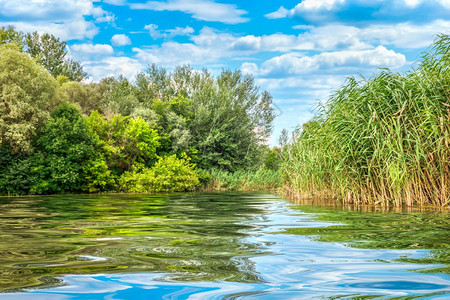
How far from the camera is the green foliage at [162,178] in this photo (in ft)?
87.6

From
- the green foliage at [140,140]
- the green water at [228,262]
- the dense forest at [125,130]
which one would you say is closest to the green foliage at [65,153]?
the dense forest at [125,130]

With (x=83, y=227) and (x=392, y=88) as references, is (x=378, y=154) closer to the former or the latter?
(x=392, y=88)

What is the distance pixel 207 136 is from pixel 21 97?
14.0 metres

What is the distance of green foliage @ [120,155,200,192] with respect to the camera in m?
26.7

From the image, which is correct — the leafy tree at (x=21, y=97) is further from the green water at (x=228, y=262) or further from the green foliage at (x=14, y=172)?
the green water at (x=228, y=262)

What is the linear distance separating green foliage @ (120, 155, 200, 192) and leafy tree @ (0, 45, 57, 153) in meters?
5.92

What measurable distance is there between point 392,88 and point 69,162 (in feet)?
68.3

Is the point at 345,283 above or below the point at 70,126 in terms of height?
below

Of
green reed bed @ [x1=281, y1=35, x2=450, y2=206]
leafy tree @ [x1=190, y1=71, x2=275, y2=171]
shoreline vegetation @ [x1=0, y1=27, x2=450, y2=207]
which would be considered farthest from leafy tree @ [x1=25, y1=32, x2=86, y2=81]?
green reed bed @ [x1=281, y1=35, x2=450, y2=206]

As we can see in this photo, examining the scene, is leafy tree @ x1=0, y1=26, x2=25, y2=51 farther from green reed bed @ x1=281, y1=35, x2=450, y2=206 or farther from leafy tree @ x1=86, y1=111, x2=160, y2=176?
green reed bed @ x1=281, y1=35, x2=450, y2=206

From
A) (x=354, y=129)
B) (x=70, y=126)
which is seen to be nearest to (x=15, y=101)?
(x=70, y=126)

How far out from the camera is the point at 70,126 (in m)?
25.9

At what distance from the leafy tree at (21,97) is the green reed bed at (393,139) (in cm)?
1950

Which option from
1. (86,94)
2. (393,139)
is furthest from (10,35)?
(393,139)
